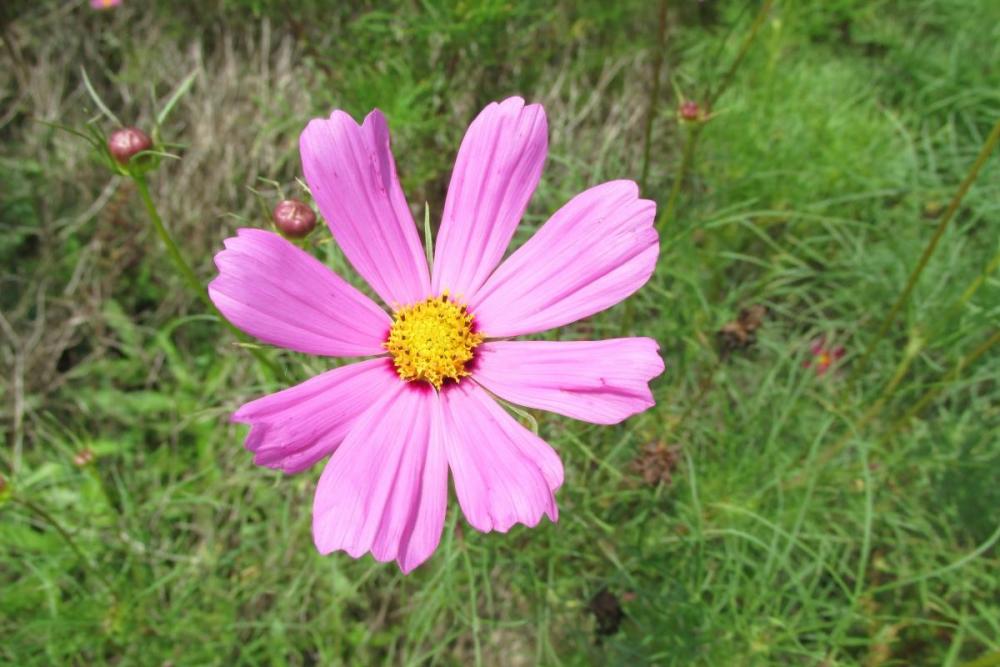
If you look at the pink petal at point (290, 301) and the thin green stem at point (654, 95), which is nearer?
the pink petal at point (290, 301)

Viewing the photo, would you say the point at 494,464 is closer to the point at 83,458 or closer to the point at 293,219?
the point at 293,219

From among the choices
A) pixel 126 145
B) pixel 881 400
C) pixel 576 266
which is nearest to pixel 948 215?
pixel 881 400

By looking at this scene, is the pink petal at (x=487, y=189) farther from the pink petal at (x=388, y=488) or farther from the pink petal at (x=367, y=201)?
the pink petal at (x=388, y=488)

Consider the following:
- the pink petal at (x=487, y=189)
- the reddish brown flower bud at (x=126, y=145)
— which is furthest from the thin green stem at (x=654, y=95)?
the reddish brown flower bud at (x=126, y=145)

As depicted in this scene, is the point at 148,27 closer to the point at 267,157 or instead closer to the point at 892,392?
the point at 267,157

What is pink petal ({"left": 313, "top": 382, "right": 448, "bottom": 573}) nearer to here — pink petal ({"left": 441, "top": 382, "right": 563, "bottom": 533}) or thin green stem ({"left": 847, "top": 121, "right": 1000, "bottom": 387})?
pink petal ({"left": 441, "top": 382, "right": 563, "bottom": 533})

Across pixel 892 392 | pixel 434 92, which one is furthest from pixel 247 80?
pixel 892 392
